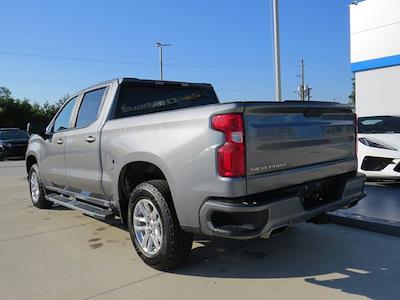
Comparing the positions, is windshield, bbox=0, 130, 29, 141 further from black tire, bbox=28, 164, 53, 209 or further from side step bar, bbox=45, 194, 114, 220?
side step bar, bbox=45, 194, 114, 220

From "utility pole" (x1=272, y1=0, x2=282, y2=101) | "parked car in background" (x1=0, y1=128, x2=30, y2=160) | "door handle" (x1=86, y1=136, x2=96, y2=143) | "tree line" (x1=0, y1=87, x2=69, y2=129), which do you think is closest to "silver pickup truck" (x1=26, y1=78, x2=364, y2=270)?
"door handle" (x1=86, y1=136, x2=96, y2=143)

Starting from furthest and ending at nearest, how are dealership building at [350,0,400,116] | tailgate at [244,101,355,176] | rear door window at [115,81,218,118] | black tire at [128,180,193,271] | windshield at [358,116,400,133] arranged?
dealership building at [350,0,400,116] < windshield at [358,116,400,133] < rear door window at [115,81,218,118] < black tire at [128,180,193,271] < tailgate at [244,101,355,176]

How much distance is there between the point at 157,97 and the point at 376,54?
14508 mm

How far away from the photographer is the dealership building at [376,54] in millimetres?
17219

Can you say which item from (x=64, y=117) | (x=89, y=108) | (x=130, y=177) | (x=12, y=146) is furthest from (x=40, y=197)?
(x=12, y=146)

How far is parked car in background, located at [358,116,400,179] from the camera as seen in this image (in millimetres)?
7820

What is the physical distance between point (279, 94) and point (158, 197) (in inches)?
332

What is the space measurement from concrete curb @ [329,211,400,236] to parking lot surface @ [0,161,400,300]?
86mm

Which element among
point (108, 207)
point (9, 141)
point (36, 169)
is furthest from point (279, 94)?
point (9, 141)

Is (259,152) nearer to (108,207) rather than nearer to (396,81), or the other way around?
(108,207)

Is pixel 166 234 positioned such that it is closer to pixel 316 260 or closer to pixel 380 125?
pixel 316 260

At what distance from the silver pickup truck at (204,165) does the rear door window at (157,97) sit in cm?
2

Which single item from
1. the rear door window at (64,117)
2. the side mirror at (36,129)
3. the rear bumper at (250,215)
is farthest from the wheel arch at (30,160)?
the rear bumper at (250,215)

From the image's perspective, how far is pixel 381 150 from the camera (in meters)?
7.97
